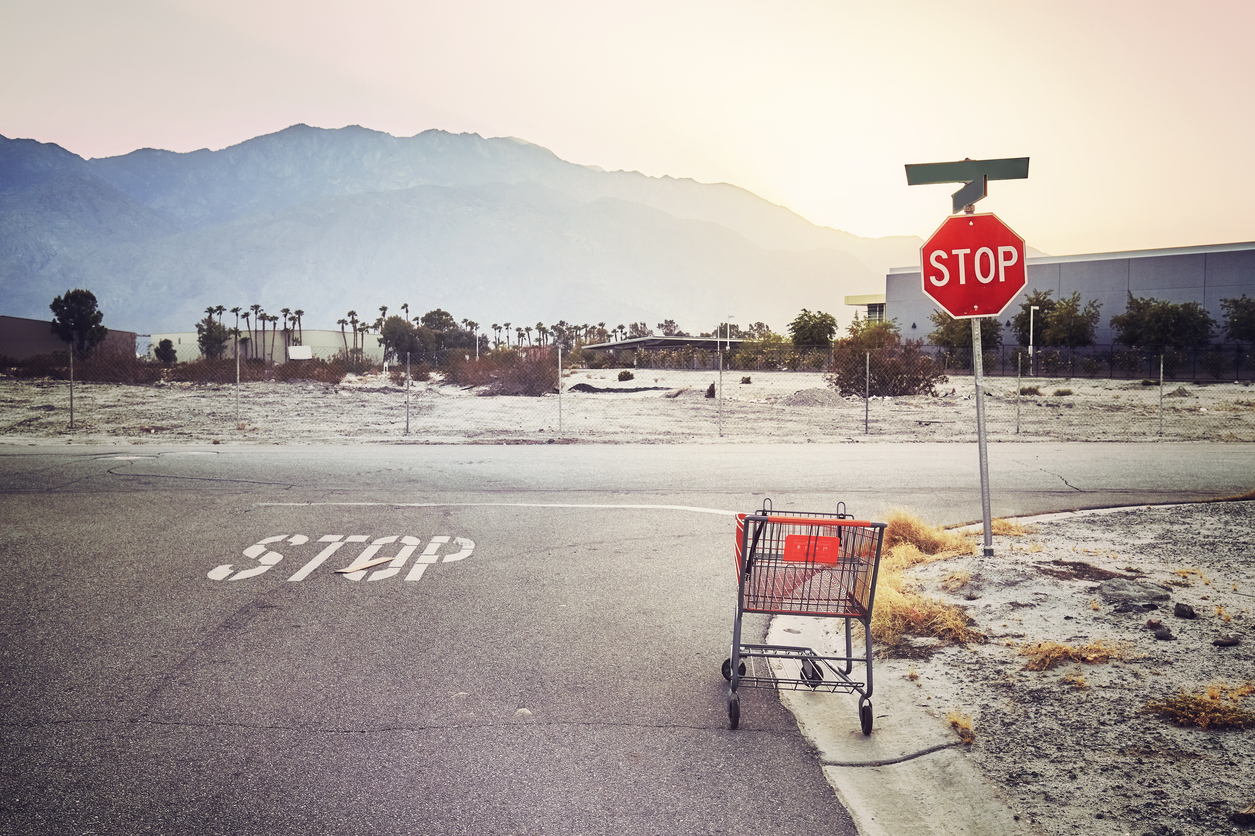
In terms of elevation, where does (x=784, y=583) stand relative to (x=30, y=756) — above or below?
above

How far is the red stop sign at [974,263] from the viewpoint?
7.03 m

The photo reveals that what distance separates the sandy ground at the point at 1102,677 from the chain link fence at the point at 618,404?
1318 centimetres

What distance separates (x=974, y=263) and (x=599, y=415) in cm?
2086

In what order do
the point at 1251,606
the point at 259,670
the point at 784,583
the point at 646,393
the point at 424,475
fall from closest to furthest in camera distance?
the point at 784,583, the point at 259,670, the point at 1251,606, the point at 424,475, the point at 646,393

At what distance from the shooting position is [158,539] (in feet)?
27.6

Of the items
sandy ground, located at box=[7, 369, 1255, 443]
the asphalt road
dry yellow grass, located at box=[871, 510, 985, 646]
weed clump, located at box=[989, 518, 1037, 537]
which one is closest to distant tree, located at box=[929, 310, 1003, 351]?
sandy ground, located at box=[7, 369, 1255, 443]

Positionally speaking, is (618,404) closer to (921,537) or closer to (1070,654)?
(921,537)

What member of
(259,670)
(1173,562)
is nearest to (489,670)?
(259,670)

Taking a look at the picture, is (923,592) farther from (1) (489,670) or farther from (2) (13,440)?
(2) (13,440)

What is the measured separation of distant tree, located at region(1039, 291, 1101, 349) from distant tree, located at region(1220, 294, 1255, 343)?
314 inches

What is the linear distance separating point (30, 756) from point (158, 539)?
5044mm

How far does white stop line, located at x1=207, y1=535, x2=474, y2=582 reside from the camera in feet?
23.6

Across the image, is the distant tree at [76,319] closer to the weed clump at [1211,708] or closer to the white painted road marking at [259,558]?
the white painted road marking at [259,558]

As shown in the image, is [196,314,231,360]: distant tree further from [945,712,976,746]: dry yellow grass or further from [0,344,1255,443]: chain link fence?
[945,712,976,746]: dry yellow grass
